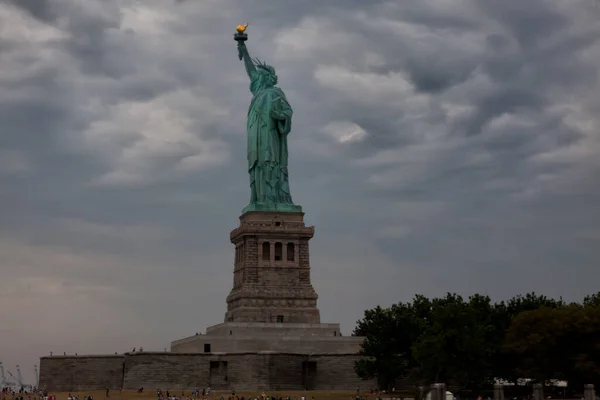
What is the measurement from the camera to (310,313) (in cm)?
8275

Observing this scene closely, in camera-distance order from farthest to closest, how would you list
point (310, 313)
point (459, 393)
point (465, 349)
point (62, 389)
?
point (310, 313) < point (62, 389) < point (459, 393) < point (465, 349)

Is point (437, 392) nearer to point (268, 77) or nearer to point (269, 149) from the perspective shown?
point (269, 149)

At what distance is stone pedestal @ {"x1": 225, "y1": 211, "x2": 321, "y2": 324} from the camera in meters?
82.4

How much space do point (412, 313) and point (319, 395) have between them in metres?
9.44

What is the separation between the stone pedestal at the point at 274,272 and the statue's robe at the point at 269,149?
2342mm

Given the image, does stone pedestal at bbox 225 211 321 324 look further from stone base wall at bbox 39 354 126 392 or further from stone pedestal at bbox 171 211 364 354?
stone base wall at bbox 39 354 126 392

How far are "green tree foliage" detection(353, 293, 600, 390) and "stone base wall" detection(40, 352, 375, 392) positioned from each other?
3.51 metres

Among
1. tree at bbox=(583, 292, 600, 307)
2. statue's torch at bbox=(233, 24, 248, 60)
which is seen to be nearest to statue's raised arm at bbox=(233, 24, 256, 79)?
statue's torch at bbox=(233, 24, 248, 60)

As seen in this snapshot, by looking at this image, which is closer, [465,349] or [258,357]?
[465,349]

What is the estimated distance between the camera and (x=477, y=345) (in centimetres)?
6531

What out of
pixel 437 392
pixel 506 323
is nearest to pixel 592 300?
pixel 506 323

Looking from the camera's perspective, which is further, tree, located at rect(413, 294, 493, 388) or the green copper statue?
the green copper statue

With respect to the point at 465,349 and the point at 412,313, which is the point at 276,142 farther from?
the point at 465,349

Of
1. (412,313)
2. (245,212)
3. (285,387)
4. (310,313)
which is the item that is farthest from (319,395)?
(245,212)
